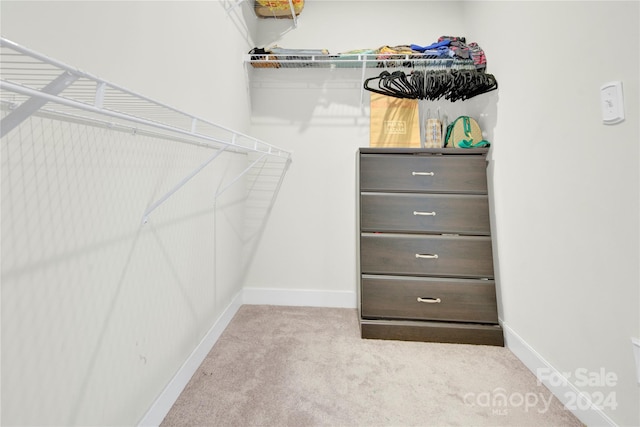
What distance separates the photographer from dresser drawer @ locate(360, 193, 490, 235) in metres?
1.58

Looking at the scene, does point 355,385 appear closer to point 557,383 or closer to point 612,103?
point 557,383

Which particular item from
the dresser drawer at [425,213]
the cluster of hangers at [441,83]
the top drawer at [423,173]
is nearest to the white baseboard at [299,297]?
the dresser drawer at [425,213]

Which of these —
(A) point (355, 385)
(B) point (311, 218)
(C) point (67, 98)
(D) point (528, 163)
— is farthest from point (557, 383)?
(C) point (67, 98)

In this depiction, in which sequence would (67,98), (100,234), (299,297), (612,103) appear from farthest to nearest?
(299,297) < (612,103) < (100,234) < (67,98)

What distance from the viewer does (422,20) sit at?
208cm

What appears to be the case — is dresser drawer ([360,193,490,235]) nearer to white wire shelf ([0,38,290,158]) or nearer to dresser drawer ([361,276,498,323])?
dresser drawer ([361,276,498,323])

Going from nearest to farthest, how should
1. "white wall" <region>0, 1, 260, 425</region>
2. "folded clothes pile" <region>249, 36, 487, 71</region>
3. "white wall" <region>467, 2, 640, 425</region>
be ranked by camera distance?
1. "white wall" <region>0, 1, 260, 425</region>
2. "white wall" <region>467, 2, 640, 425</region>
3. "folded clothes pile" <region>249, 36, 487, 71</region>

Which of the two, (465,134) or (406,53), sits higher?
(406,53)

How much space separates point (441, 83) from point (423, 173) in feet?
2.01

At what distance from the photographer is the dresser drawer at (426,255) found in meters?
1.56

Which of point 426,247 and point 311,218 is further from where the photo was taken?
point 311,218

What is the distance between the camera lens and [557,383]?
1132 millimetres

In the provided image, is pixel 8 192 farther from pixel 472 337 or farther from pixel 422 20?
pixel 422 20

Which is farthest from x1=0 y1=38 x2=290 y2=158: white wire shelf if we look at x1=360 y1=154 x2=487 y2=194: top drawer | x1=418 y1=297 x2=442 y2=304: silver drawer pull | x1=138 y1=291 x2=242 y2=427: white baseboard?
x1=418 y1=297 x2=442 y2=304: silver drawer pull
